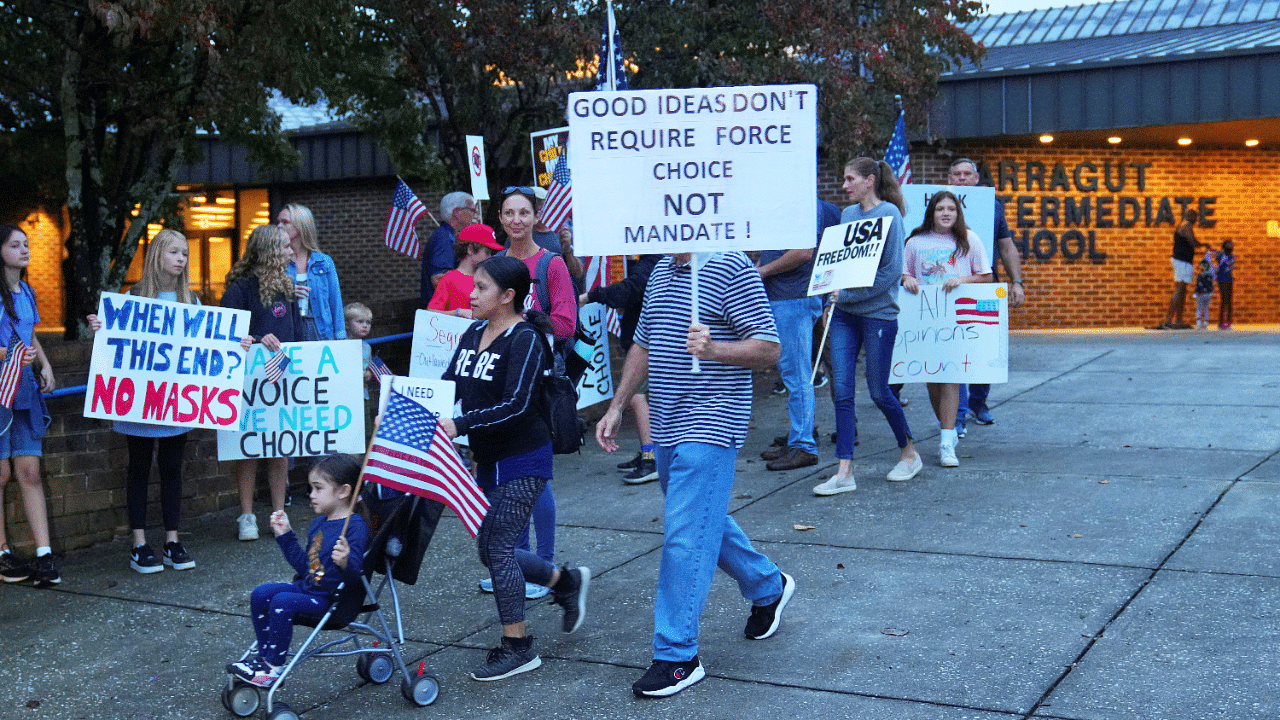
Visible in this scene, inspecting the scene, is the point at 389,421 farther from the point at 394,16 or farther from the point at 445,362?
the point at 394,16

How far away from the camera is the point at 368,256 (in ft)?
81.9

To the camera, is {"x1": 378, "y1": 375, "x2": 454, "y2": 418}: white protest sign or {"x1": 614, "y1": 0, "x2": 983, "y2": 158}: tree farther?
{"x1": 614, "y1": 0, "x2": 983, "y2": 158}: tree

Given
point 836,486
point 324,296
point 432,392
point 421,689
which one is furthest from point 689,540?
point 324,296

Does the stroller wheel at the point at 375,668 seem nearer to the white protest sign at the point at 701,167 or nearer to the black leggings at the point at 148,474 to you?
the white protest sign at the point at 701,167

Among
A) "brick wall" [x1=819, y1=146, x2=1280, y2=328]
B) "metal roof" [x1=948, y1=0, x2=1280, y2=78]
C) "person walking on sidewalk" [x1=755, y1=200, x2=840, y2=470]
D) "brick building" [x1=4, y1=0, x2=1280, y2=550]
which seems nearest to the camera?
"person walking on sidewalk" [x1=755, y1=200, x2=840, y2=470]

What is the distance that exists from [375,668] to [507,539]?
67 centimetres

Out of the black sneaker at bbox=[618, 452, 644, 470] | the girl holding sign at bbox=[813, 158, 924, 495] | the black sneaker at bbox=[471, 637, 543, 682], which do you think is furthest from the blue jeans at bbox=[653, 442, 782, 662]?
the black sneaker at bbox=[618, 452, 644, 470]

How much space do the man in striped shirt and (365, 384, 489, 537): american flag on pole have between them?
22.3 inches

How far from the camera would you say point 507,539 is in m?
4.55

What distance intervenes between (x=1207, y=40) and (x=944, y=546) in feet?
54.1

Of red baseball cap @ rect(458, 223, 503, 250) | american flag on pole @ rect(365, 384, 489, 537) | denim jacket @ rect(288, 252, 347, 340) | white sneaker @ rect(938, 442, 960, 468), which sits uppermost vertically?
red baseball cap @ rect(458, 223, 503, 250)

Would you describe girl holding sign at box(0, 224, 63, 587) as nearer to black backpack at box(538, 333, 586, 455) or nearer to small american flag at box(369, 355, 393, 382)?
small american flag at box(369, 355, 393, 382)

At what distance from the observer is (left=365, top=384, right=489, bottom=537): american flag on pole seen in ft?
13.4

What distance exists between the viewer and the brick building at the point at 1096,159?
17672mm
